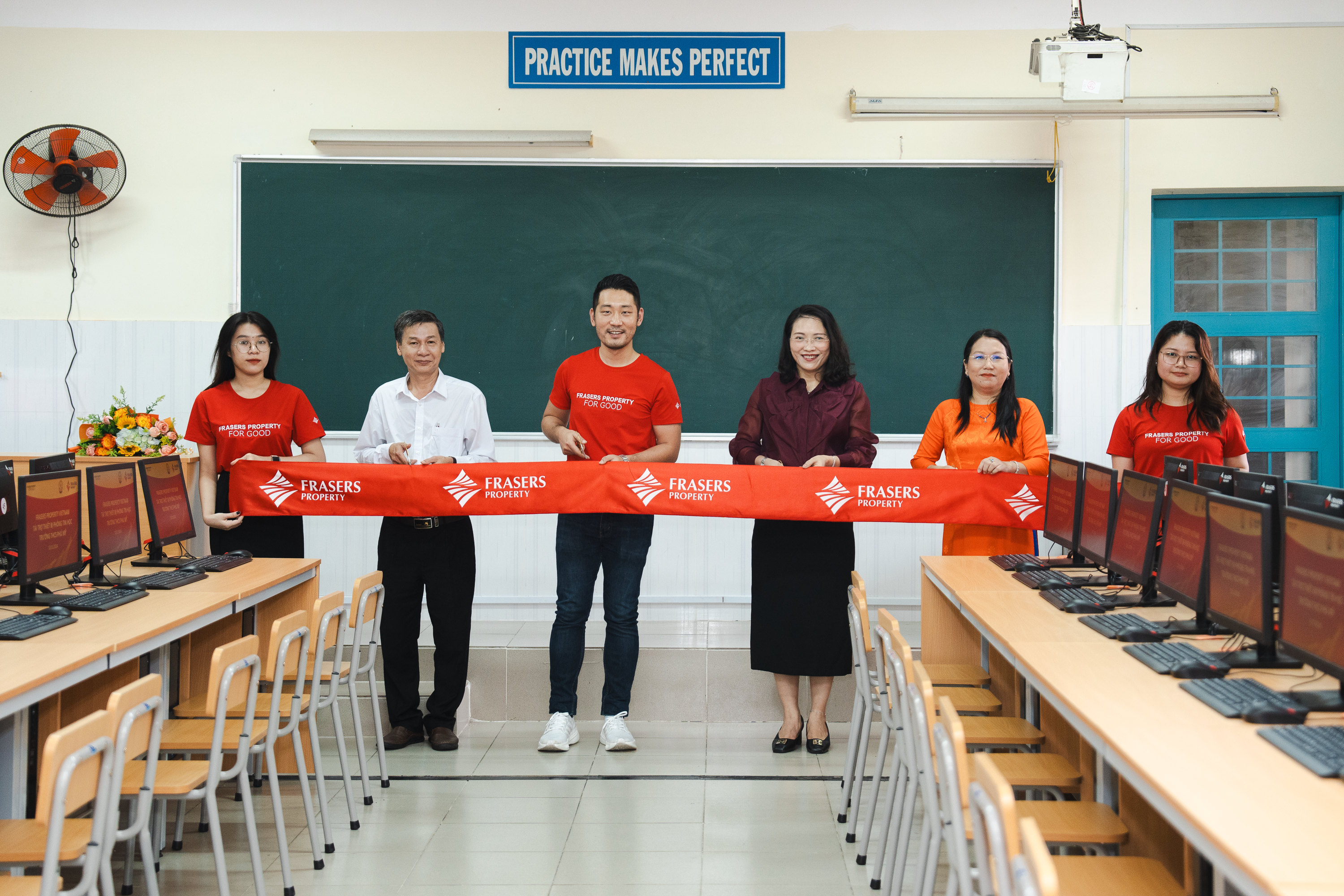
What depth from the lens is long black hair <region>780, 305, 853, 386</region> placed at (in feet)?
12.3

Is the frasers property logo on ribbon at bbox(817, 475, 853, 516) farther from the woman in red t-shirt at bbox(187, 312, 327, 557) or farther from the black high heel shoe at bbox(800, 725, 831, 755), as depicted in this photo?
the woman in red t-shirt at bbox(187, 312, 327, 557)

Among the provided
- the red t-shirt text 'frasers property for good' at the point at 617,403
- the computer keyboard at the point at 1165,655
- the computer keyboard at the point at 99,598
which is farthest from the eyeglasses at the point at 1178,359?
the computer keyboard at the point at 99,598

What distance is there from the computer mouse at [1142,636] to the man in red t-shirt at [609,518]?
187 centimetres

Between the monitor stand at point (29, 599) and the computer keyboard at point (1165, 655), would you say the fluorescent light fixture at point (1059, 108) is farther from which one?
the monitor stand at point (29, 599)

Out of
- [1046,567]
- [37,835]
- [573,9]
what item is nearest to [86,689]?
[37,835]

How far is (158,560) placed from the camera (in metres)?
3.63

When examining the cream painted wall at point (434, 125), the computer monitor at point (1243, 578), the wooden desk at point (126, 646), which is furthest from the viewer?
the cream painted wall at point (434, 125)

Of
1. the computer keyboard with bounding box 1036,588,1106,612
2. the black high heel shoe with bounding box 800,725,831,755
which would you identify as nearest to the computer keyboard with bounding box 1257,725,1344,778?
the computer keyboard with bounding box 1036,588,1106,612

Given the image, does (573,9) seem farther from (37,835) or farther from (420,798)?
(37,835)

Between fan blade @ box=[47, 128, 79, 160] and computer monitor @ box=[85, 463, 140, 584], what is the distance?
107 inches

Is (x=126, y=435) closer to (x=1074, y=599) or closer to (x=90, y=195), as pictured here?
(x=90, y=195)

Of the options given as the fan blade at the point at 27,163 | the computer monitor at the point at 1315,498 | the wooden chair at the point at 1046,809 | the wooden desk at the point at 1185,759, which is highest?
the fan blade at the point at 27,163

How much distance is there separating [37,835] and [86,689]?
102cm

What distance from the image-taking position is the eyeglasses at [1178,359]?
381cm
